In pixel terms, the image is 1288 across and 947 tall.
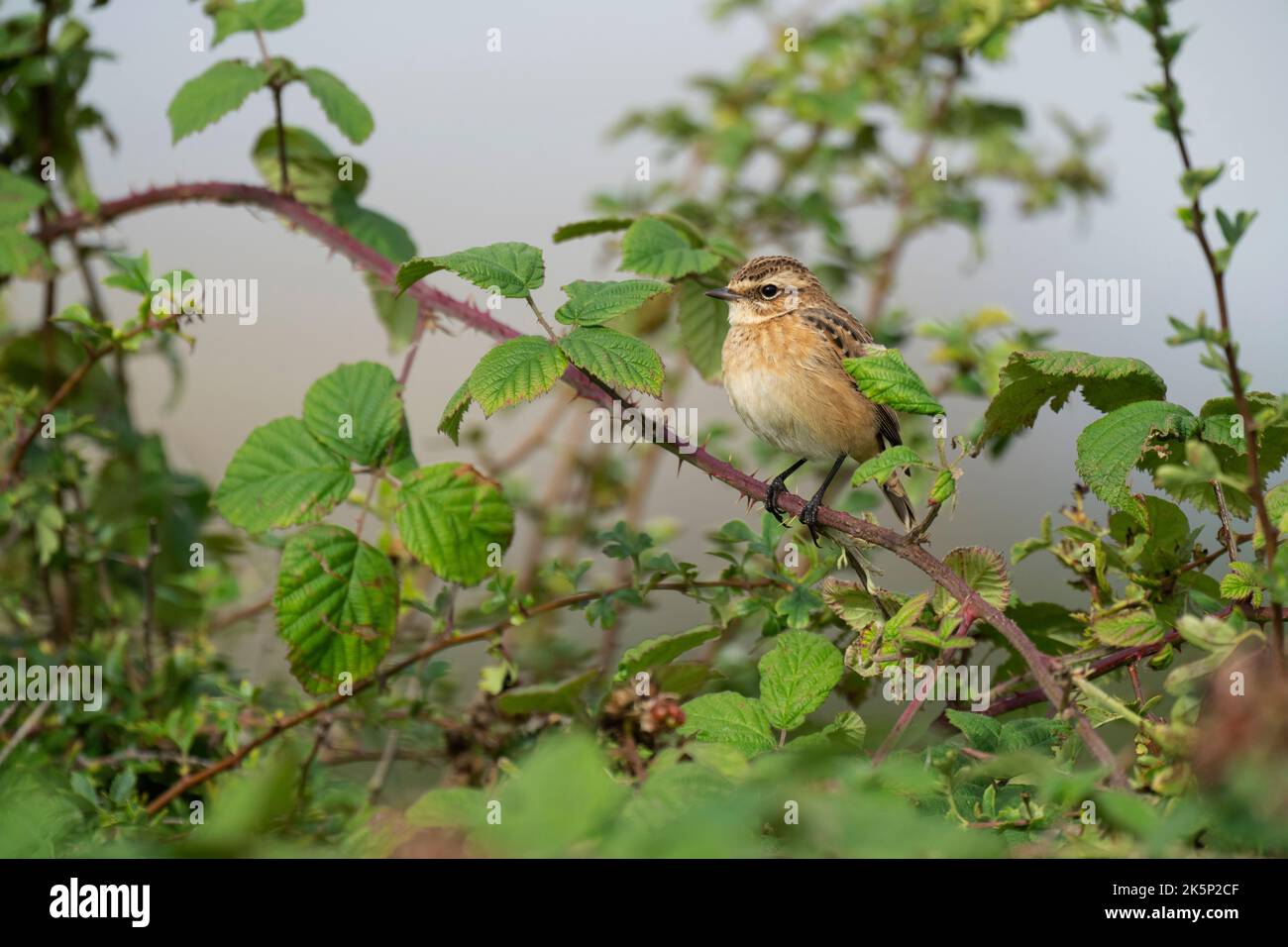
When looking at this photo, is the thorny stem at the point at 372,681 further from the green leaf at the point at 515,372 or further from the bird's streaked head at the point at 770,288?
the bird's streaked head at the point at 770,288

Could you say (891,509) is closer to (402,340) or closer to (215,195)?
(402,340)

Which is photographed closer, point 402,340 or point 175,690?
point 175,690

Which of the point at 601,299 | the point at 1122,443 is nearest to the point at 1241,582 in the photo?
the point at 1122,443

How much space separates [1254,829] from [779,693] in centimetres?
68

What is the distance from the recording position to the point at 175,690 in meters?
2.33

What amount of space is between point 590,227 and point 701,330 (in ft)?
1.44

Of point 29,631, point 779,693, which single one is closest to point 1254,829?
point 779,693

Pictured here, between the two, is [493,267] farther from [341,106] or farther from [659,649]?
[341,106]

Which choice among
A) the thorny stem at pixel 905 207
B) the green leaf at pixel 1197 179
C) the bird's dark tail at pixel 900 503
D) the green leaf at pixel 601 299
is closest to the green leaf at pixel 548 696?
the green leaf at pixel 601 299

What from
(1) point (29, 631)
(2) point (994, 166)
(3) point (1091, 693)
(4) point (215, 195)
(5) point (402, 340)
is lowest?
(3) point (1091, 693)

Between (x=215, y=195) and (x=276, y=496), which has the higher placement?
(x=215, y=195)

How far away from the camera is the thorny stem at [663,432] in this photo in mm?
1297

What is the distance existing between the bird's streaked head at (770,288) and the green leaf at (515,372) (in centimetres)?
117

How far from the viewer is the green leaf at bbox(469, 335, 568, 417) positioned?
1.49m
